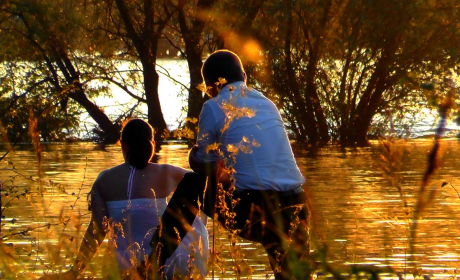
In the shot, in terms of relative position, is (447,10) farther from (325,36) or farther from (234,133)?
(234,133)

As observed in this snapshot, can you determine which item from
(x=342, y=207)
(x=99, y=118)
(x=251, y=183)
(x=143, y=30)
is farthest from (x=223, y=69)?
(x=99, y=118)

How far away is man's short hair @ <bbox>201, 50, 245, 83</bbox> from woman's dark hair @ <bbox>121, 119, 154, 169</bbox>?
1.82 feet

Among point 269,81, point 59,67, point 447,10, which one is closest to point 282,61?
point 269,81

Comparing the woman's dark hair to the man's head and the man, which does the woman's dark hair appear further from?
the man

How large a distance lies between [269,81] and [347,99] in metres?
1.79

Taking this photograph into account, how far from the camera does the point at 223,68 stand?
4.43m

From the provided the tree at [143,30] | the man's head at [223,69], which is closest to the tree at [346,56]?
the tree at [143,30]

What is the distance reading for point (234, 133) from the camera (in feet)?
13.7

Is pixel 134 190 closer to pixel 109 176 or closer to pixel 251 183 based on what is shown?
pixel 109 176

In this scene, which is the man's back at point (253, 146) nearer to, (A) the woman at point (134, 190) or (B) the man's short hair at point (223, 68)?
(B) the man's short hair at point (223, 68)

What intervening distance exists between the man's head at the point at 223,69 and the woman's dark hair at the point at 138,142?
21.4 inches

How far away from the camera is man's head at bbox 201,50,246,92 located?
4434 mm

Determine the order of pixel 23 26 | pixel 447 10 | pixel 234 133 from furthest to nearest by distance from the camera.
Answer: pixel 23 26 < pixel 447 10 < pixel 234 133

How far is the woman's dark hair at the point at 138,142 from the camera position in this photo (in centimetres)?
481
